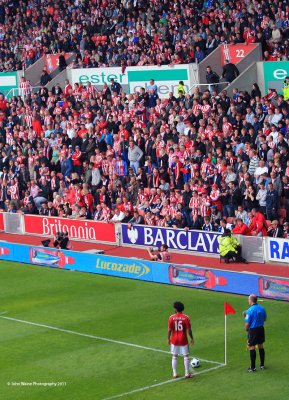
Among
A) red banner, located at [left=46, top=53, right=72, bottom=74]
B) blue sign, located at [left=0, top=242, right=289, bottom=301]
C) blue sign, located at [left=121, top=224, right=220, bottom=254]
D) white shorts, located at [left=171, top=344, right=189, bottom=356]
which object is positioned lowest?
white shorts, located at [left=171, top=344, right=189, bottom=356]

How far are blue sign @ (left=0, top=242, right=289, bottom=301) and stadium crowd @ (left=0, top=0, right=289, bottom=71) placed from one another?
41.6 ft

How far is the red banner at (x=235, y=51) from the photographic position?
41281mm

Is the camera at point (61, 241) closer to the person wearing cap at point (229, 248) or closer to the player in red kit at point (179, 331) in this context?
the person wearing cap at point (229, 248)

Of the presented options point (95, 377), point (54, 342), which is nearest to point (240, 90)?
point (54, 342)

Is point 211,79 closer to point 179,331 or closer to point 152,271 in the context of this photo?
point 152,271

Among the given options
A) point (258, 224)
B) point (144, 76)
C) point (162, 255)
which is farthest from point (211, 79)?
point (162, 255)

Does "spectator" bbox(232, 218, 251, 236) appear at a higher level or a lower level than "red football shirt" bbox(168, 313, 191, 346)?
higher

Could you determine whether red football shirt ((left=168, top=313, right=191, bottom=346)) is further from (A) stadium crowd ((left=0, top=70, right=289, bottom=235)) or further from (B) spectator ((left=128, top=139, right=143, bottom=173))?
(B) spectator ((left=128, top=139, right=143, bottom=173))

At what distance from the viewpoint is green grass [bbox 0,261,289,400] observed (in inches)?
790

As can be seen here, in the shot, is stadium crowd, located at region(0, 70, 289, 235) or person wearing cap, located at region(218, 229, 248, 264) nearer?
person wearing cap, located at region(218, 229, 248, 264)

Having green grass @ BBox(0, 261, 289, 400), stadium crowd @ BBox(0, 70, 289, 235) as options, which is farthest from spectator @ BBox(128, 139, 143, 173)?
green grass @ BBox(0, 261, 289, 400)

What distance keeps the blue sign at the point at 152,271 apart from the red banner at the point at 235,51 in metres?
13.0

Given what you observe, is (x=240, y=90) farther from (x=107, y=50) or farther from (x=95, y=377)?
(x=95, y=377)

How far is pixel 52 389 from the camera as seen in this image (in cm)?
2044
